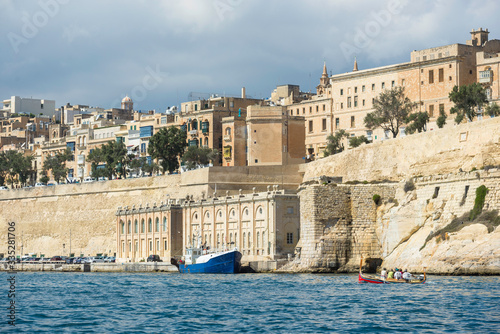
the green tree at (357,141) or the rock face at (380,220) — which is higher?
the green tree at (357,141)

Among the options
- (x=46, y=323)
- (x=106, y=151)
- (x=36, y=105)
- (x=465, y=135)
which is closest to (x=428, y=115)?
(x=465, y=135)

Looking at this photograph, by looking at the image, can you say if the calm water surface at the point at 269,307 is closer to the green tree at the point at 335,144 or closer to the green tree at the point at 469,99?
the green tree at the point at 469,99

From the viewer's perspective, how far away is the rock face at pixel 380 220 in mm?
55875

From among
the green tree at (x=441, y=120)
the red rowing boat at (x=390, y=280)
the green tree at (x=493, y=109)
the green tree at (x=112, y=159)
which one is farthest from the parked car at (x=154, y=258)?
the red rowing boat at (x=390, y=280)

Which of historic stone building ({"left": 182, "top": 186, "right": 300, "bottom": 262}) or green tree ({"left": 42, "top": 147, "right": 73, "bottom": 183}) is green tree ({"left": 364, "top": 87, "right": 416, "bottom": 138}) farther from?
green tree ({"left": 42, "top": 147, "right": 73, "bottom": 183})

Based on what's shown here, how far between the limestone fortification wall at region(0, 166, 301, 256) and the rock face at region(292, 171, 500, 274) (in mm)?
26121

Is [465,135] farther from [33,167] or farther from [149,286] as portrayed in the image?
[33,167]

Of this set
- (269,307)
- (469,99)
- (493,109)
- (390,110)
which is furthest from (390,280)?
(390,110)

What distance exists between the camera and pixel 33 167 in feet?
459

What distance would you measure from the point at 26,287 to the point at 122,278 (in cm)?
874

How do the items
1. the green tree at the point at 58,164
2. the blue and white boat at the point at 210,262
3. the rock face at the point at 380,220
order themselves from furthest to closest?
the green tree at the point at 58,164 < the blue and white boat at the point at 210,262 < the rock face at the point at 380,220

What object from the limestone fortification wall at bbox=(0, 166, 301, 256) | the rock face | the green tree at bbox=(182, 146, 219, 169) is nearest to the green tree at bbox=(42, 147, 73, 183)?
the limestone fortification wall at bbox=(0, 166, 301, 256)

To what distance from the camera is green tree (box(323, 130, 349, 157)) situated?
9700 centimetres

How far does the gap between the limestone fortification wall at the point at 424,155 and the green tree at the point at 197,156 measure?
70.8 feet
